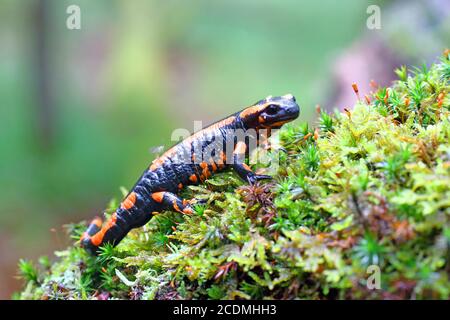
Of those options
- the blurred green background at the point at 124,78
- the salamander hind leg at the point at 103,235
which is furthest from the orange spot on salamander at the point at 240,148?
the blurred green background at the point at 124,78

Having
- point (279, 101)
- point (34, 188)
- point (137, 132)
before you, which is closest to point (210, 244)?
point (279, 101)

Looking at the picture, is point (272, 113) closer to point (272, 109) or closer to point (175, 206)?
point (272, 109)

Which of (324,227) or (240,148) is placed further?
(240,148)

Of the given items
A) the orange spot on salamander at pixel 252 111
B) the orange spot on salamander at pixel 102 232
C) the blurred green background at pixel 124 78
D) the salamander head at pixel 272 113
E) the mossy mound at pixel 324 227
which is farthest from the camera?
the blurred green background at pixel 124 78

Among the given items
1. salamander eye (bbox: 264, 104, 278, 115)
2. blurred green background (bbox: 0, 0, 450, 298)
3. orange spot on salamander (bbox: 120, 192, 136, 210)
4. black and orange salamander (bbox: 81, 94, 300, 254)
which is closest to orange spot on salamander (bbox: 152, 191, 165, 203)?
black and orange salamander (bbox: 81, 94, 300, 254)

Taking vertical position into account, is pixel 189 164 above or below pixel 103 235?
above

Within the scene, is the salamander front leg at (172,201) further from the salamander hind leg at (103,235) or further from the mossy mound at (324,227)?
the salamander hind leg at (103,235)

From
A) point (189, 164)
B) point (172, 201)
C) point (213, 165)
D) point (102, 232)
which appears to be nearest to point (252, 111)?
point (213, 165)
